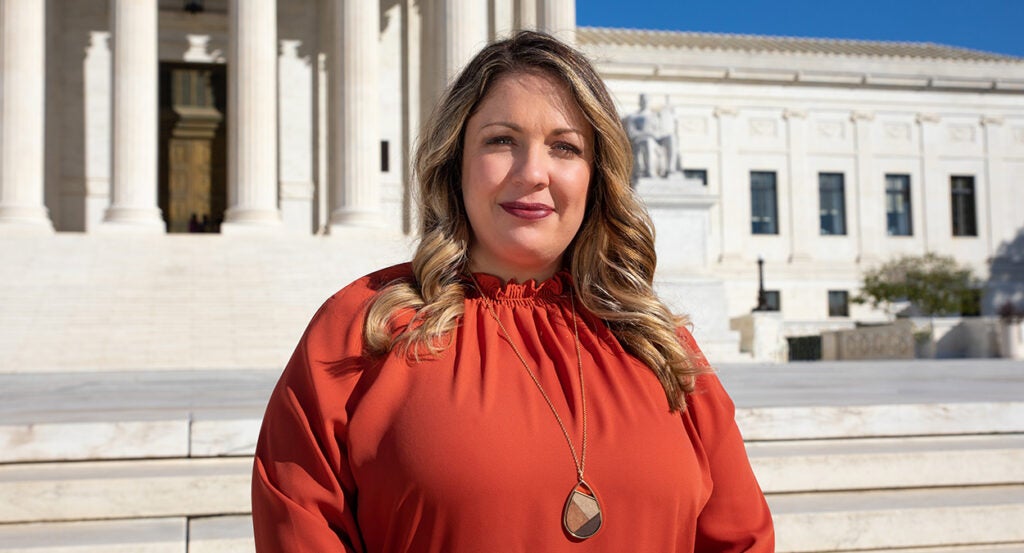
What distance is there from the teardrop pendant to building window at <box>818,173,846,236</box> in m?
50.3

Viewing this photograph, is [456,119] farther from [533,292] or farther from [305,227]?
[305,227]

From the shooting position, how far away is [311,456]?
2.29m

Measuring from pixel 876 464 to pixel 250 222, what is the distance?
2509 cm

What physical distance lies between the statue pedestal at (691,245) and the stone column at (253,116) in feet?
40.7

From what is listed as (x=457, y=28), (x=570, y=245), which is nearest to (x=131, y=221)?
(x=457, y=28)

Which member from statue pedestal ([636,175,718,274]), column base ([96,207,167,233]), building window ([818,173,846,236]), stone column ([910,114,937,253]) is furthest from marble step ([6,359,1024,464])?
stone column ([910,114,937,253])

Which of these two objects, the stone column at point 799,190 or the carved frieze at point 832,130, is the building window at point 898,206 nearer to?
the carved frieze at point 832,130

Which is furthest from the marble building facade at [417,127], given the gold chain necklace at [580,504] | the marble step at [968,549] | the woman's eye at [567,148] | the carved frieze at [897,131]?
the gold chain necklace at [580,504]

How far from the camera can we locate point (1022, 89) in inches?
2053

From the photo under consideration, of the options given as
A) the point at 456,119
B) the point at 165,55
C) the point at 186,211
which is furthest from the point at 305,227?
the point at 456,119

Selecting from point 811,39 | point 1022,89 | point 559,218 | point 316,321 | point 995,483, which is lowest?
point 995,483

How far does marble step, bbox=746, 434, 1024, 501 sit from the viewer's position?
19.9 feet

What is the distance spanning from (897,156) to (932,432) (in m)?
47.8

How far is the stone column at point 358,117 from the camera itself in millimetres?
30281
